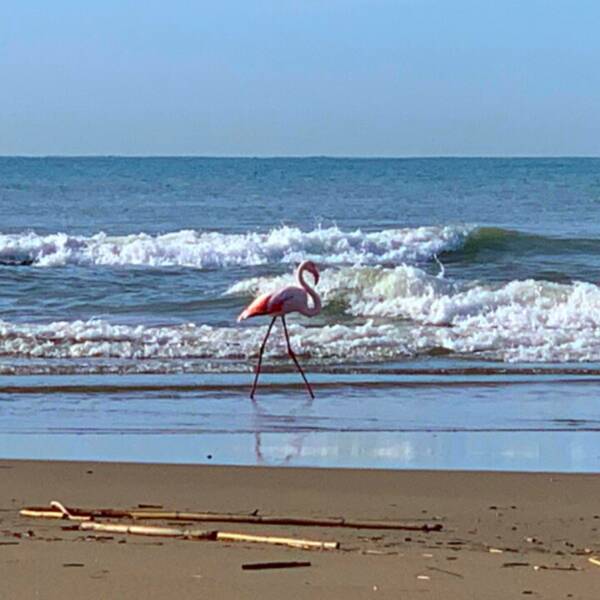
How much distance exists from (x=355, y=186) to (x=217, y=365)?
50255 mm

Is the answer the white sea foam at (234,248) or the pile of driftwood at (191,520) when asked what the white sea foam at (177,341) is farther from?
the white sea foam at (234,248)

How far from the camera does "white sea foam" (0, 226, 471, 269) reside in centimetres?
2550

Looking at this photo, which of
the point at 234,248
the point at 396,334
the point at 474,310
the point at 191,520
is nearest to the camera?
the point at 191,520

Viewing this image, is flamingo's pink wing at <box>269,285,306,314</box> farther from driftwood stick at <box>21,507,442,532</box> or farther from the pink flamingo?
driftwood stick at <box>21,507,442,532</box>

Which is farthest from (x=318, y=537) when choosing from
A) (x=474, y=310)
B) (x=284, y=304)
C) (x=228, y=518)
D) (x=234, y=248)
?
(x=234, y=248)


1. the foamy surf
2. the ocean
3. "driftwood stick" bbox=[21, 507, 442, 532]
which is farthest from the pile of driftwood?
the foamy surf

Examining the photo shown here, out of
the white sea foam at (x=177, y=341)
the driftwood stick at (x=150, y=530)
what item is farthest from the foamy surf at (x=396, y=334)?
the driftwood stick at (x=150, y=530)

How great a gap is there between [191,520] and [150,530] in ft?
1.34

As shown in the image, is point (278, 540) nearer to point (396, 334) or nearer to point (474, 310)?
point (396, 334)

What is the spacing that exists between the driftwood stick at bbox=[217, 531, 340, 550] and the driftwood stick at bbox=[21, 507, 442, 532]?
34 cm

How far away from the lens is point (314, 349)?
14.0m

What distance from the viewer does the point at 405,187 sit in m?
61.2

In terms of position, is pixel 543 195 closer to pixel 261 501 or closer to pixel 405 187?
pixel 405 187

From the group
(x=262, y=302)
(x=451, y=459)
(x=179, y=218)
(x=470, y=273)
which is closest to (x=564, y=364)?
(x=262, y=302)
